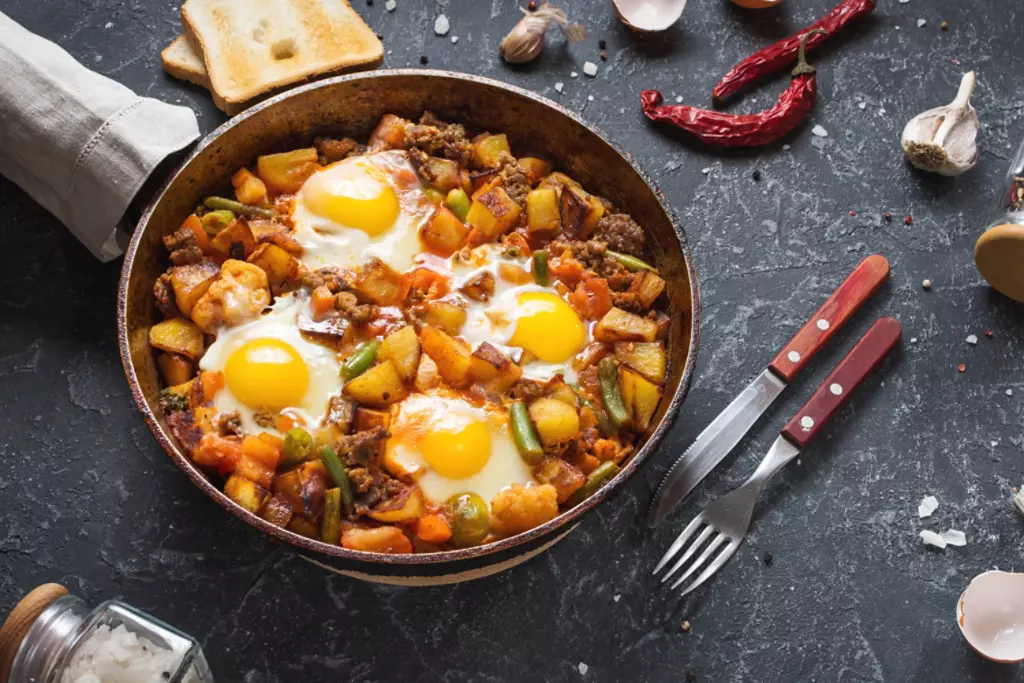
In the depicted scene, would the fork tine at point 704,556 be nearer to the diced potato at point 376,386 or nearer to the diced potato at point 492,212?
the diced potato at point 376,386

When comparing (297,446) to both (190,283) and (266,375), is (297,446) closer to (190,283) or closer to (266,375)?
(266,375)

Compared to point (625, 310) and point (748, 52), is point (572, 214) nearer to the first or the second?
point (625, 310)

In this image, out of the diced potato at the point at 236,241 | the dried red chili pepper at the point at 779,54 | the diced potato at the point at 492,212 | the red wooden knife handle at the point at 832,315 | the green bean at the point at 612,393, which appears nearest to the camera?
the green bean at the point at 612,393

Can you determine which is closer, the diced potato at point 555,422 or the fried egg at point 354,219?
the diced potato at point 555,422

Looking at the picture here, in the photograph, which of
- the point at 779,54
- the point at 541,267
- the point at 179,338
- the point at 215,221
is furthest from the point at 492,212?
the point at 779,54

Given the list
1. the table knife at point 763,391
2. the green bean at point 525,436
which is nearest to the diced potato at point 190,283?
Answer: the green bean at point 525,436

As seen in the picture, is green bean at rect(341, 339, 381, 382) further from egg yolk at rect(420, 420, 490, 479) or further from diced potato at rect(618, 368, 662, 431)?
diced potato at rect(618, 368, 662, 431)

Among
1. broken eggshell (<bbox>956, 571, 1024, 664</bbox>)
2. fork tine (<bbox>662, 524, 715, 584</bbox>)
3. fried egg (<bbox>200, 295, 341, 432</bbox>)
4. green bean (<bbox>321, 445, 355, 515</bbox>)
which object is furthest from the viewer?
fork tine (<bbox>662, 524, 715, 584</bbox>)

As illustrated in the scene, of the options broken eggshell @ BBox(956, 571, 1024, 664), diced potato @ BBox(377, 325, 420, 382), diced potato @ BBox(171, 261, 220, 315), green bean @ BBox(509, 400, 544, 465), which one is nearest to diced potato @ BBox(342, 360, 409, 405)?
diced potato @ BBox(377, 325, 420, 382)
